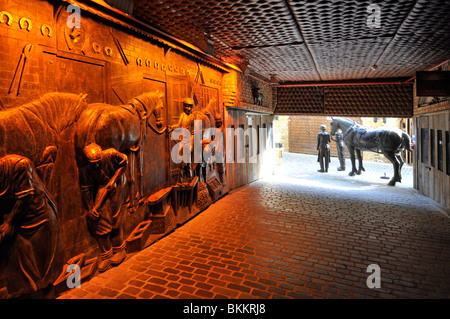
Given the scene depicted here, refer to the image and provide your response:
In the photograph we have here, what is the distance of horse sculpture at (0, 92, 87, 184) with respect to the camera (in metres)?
2.62

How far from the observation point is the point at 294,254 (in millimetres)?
4184

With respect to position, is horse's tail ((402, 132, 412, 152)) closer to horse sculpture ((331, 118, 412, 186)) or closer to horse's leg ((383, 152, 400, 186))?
horse sculpture ((331, 118, 412, 186))

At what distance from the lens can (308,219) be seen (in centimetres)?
575

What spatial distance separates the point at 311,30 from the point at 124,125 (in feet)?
11.7

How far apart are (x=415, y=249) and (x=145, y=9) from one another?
5.48 metres

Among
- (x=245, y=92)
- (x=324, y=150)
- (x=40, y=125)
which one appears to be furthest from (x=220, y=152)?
(x=324, y=150)

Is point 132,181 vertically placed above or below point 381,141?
below

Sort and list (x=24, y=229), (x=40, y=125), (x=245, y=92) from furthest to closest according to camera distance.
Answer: (x=245, y=92), (x=40, y=125), (x=24, y=229)


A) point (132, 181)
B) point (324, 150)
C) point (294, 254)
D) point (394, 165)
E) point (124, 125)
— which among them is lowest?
point (294, 254)

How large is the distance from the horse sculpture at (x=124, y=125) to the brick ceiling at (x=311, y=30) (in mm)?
1349

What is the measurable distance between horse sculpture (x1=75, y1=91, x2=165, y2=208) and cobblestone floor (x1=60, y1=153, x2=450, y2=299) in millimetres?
1205

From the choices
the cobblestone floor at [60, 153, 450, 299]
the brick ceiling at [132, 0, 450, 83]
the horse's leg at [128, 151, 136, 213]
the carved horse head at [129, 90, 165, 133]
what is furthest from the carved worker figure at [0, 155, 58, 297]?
the brick ceiling at [132, 0, 450, 83]

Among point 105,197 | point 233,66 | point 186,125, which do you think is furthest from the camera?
point 233,66

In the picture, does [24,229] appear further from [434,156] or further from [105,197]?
[434,156]
